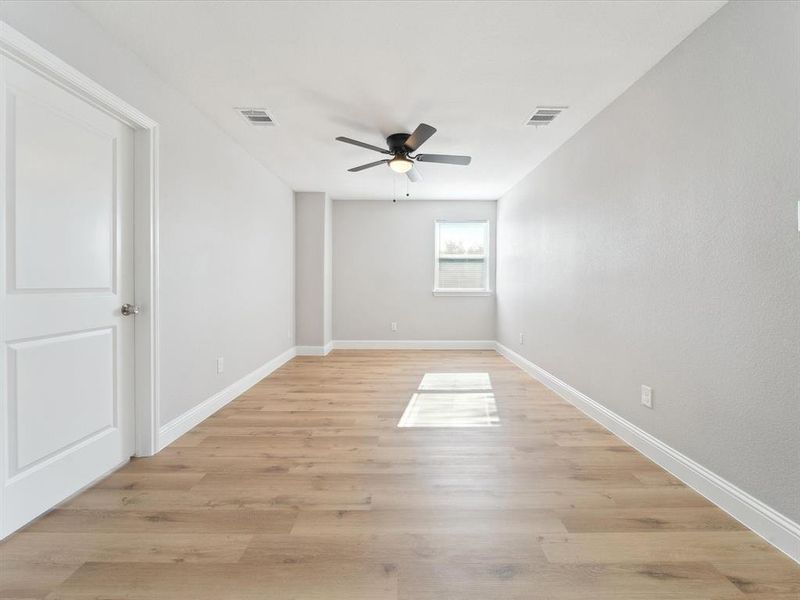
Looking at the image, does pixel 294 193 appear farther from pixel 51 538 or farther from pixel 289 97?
pixel 51 538

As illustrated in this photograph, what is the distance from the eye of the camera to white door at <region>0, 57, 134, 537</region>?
163 cm

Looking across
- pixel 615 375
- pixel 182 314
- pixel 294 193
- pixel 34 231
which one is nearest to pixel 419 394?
pixel 615 375

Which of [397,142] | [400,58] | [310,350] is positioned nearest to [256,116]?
[397,142]

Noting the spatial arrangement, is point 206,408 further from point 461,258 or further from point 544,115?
Answer: point 461,258

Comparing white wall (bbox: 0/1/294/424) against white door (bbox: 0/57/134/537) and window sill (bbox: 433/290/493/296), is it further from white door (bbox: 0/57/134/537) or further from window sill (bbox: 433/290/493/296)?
window sill (bbox: 433/290/493/296)

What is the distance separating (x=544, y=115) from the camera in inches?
122

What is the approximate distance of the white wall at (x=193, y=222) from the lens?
195 cm

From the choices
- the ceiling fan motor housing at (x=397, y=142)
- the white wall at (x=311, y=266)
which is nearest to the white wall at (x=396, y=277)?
the white wall at (x=311, y=266)

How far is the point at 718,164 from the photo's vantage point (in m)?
1.88

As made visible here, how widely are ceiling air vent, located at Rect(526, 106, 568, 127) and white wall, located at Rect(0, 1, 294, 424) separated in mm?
2604

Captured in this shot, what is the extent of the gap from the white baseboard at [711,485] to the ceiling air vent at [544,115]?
2.27 meters

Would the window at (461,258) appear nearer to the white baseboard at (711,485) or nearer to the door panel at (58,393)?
the white baseboard at (711,485)

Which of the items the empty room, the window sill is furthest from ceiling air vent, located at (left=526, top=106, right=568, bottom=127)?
the window sill

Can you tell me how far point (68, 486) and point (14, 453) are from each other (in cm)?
37
